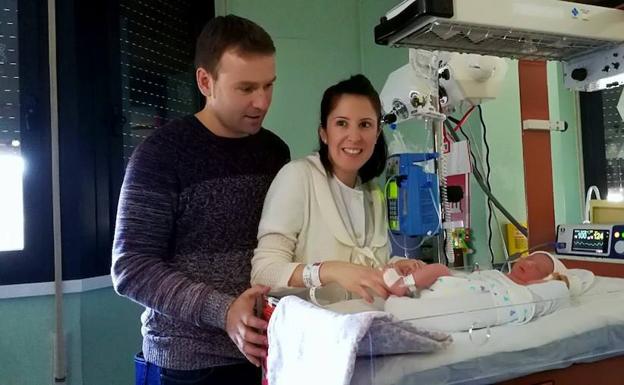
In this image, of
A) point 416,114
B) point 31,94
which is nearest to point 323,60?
point 416,114

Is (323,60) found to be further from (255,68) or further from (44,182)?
(255,68)

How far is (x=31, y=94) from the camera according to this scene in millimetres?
1915

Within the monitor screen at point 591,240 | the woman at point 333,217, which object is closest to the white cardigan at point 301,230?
the woman at point 333,217

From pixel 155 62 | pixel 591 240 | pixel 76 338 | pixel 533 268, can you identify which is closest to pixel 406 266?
pixel 533 268

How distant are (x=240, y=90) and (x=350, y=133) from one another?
269 mm

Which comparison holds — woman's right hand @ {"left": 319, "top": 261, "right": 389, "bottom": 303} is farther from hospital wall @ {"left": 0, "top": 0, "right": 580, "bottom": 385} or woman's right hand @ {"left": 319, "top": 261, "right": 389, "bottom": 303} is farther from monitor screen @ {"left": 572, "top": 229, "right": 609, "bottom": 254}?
hospital wall @ {"left": 0, "top": 0, "right": 580, "bottom": 385}

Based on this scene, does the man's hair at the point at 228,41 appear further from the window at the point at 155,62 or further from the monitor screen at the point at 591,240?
the window at the point at 155,62

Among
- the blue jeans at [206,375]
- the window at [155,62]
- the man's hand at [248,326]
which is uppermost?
the window at [155,62]

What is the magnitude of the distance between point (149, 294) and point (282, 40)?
208cm

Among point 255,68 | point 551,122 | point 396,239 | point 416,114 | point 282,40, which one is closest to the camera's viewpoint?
point 255,68

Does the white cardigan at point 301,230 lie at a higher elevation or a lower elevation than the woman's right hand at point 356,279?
higher

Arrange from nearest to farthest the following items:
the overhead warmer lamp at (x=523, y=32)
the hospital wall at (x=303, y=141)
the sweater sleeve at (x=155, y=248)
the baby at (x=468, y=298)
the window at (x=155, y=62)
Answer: the baby at (x=468, y=298)
the sweater sleeve at (x=155, y=248)
the overhead warmer lamp at (x=523, y=32)
the hospital wall at (x=303, y=141)
the window at (x=155, y=62)

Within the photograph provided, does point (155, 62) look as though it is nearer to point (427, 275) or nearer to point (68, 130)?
point (68, 130)

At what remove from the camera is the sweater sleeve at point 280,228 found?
939mm
